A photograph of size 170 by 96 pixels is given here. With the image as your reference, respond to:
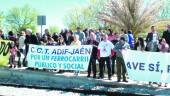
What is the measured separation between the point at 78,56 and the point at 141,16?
33.5 meters

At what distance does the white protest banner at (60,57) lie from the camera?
836 inches

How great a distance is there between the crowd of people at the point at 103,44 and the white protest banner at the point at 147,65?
0.96 ft

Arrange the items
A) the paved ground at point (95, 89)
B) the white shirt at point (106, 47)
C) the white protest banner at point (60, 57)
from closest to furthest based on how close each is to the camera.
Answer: the paved ground at point (95, 89) → the white shirt at point (106, 47) → the white protest banner at point (60, 57)

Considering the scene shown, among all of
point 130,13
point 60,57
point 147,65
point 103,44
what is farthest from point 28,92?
point 130,13

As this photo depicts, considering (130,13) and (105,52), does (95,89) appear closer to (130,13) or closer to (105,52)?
(105,52)

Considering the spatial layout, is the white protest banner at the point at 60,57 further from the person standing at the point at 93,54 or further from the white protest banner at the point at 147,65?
the white protest banner at the point at 147,65

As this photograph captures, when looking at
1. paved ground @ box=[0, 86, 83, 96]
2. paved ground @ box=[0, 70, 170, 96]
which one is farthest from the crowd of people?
paved ground @ box=[0, 86, 83, 96]

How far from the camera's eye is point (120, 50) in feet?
65.2

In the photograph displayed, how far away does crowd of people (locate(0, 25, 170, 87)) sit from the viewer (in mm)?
20062

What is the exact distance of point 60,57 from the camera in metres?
22.0

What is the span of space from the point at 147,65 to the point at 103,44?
1.96 m

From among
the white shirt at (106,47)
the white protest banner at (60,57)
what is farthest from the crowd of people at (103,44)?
the white protest banner at (60,57)

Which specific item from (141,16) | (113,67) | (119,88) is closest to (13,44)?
(113,67)

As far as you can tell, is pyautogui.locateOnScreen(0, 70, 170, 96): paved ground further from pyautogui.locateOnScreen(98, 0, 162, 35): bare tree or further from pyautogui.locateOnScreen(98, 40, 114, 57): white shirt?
pyautogui.locateOnScreen(98, 0, 162, 35): bare tree
